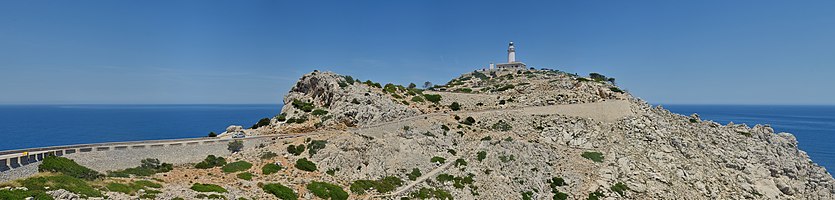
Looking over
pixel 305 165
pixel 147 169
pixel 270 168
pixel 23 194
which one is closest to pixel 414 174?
pixel 305 165

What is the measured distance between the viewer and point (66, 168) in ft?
75.7

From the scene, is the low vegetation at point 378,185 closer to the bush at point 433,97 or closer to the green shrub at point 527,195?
the green shrub at point 527,195

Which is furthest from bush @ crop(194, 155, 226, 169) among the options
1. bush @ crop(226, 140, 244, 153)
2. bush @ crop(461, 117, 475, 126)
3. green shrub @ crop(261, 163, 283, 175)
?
bush @ crop(461, 117, 475, 126)

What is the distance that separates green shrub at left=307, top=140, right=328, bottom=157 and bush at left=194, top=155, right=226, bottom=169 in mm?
7193

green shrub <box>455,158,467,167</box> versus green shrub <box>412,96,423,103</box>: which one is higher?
green shrub <box>412,96,423,103</box>

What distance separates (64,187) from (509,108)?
5346 cm

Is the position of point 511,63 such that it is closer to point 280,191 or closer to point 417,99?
point 417,99

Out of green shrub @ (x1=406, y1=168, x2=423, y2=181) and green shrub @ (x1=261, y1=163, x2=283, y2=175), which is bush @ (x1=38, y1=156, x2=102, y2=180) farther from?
green shrub @ (x1=406, y1=168, x2=423, y2=181)

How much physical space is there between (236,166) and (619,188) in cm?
3771

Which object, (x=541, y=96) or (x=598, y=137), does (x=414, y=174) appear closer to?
(x=598, y=137)

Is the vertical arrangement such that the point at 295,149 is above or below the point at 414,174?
above

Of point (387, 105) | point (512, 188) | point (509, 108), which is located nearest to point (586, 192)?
point (512, 188)

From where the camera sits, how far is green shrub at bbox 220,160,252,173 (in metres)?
29.8

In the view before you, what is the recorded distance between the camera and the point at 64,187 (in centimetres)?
1816
